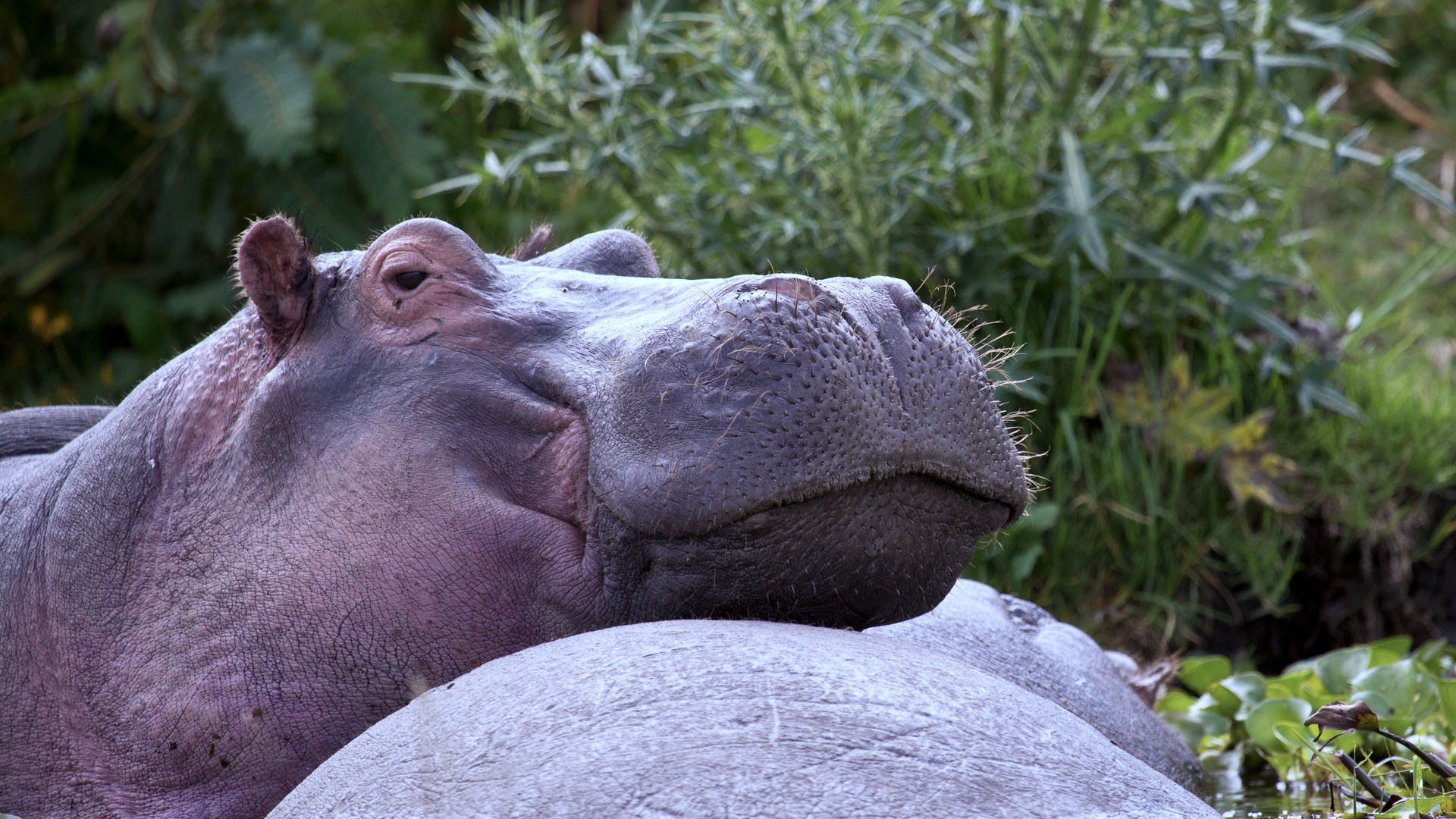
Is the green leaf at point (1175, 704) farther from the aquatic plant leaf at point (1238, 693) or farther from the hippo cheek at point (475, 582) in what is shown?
the hippo cheek at point (475, 582)

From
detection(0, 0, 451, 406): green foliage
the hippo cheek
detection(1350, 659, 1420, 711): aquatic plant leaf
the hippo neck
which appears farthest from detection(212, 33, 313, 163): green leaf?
detection(1350, 659, 1420, 711): aquatic plant leaf

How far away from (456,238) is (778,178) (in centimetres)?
248

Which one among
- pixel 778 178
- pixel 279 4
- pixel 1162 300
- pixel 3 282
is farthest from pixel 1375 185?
pixel 3 282

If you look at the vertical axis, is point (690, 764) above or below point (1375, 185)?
above

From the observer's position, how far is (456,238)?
87.7 inches

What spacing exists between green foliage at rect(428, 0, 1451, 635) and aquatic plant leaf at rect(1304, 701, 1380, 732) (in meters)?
2.11

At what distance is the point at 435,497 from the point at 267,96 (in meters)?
4.14

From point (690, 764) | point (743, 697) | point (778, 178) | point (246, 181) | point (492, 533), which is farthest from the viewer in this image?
point (246, 181)

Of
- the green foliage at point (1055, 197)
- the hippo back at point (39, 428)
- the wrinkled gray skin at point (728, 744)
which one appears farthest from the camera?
the green foliage at point (1055, 197)

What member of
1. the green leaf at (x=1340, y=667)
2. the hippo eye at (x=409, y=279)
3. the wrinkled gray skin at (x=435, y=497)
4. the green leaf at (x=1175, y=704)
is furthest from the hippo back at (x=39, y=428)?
the green leaf at (x=1340, y=667)

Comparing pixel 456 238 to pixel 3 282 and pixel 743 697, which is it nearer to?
pixel 743 697

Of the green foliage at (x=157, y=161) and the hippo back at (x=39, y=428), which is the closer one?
the hippo back at (x=39, y=428)

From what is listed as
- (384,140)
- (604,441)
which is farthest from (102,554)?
(384,140)

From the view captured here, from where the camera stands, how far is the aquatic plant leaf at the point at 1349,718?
219 centimetres
